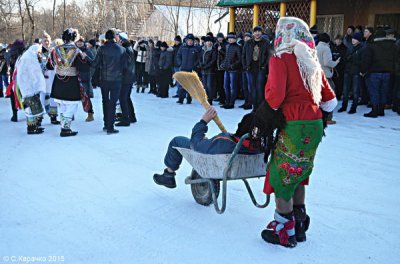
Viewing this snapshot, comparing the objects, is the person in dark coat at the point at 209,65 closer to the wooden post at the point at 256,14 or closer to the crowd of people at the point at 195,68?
the crowd of people at the point at 195,68

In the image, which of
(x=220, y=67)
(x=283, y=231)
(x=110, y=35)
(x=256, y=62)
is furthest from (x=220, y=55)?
(x=283, y=231)

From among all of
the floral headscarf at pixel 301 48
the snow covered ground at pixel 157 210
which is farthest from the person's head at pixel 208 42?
the floral headscarf at pixel 301 48

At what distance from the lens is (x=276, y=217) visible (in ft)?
11.8

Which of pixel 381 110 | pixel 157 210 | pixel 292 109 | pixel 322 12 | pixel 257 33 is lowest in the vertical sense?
pixel 157 210

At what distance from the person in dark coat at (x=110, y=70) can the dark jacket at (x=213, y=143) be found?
4528 mm

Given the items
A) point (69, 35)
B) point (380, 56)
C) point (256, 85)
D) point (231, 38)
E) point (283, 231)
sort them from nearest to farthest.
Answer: point (283, 231)
point (69, 35)
point (380, 56)
point (256, 85)
point (231, 38)

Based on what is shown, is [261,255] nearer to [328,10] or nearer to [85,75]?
[85,75]

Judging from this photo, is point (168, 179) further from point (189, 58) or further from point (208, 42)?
point (189, 58)

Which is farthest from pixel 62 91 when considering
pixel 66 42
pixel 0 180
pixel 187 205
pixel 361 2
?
pixel 361 2

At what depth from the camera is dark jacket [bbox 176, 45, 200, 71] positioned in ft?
42.7

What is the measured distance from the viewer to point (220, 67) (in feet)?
40.2

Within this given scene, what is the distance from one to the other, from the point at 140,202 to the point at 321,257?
6.45ft

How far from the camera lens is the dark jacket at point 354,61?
10.2m

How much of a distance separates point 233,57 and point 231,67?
10.3 inches
